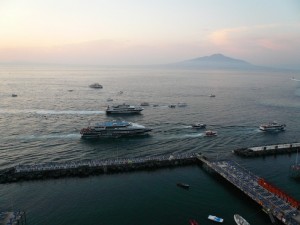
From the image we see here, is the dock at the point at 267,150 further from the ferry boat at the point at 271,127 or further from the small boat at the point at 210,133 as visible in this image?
the ferry boat at the point at 271,127

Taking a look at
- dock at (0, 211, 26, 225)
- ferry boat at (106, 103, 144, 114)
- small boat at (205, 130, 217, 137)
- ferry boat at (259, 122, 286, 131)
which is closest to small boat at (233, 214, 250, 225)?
dock at (0, 211, 26, 225)

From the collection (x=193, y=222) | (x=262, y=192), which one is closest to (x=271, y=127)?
(x=262, y=192)

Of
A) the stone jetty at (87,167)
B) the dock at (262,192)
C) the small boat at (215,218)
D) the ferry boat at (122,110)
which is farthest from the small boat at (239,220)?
the ferry boat at (122,110)

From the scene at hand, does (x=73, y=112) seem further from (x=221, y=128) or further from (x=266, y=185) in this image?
(x=266, y=185)

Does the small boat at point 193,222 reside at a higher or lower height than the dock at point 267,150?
lower

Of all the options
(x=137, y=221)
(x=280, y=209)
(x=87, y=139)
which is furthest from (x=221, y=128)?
(x=137, y=221)
